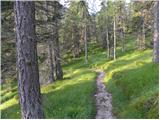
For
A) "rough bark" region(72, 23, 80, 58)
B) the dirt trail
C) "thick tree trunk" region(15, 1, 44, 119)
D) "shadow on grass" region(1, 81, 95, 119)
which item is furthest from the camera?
"rough bark" region(72, 23, 80, 58)

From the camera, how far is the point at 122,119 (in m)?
14.9

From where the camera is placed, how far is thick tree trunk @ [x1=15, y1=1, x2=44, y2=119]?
32.1 feet

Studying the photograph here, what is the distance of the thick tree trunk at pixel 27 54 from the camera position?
385 inches

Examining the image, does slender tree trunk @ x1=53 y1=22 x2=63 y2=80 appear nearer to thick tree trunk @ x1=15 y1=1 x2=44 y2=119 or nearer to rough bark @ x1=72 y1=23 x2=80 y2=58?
thick tree trunk @ x1=15 y1=1 x2=44 y2=119

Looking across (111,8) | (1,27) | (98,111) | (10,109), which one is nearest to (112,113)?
(98,111)

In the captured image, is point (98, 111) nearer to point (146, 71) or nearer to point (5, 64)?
point (146, 71)

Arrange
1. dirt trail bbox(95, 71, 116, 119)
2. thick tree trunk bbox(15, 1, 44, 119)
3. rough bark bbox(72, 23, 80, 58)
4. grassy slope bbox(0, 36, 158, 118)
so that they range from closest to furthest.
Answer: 1. thick tree trunk bbox(15, 1, 44, 119)
2. grassy slope bbox(0, 36, 158, 118)
3. dirt trail bbox(95, 71, 116, 119)
4. rough bark bbox(72, 23, 80, 58)

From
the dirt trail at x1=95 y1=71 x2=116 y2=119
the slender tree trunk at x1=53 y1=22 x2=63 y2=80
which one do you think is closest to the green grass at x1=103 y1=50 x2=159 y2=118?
the dirt trail at x1=95 y1=71 x2=116 y2=119

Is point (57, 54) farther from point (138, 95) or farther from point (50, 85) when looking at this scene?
point (138, 95)

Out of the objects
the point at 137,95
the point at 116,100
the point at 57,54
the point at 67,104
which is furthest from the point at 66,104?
the point at 57,54

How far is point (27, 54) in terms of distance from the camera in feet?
32.2

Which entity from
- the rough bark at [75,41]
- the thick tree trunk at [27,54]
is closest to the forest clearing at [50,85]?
the thick tree trunk at [27,54]

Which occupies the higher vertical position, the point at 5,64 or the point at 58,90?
the point at 5,64

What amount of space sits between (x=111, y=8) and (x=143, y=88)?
163 ft
